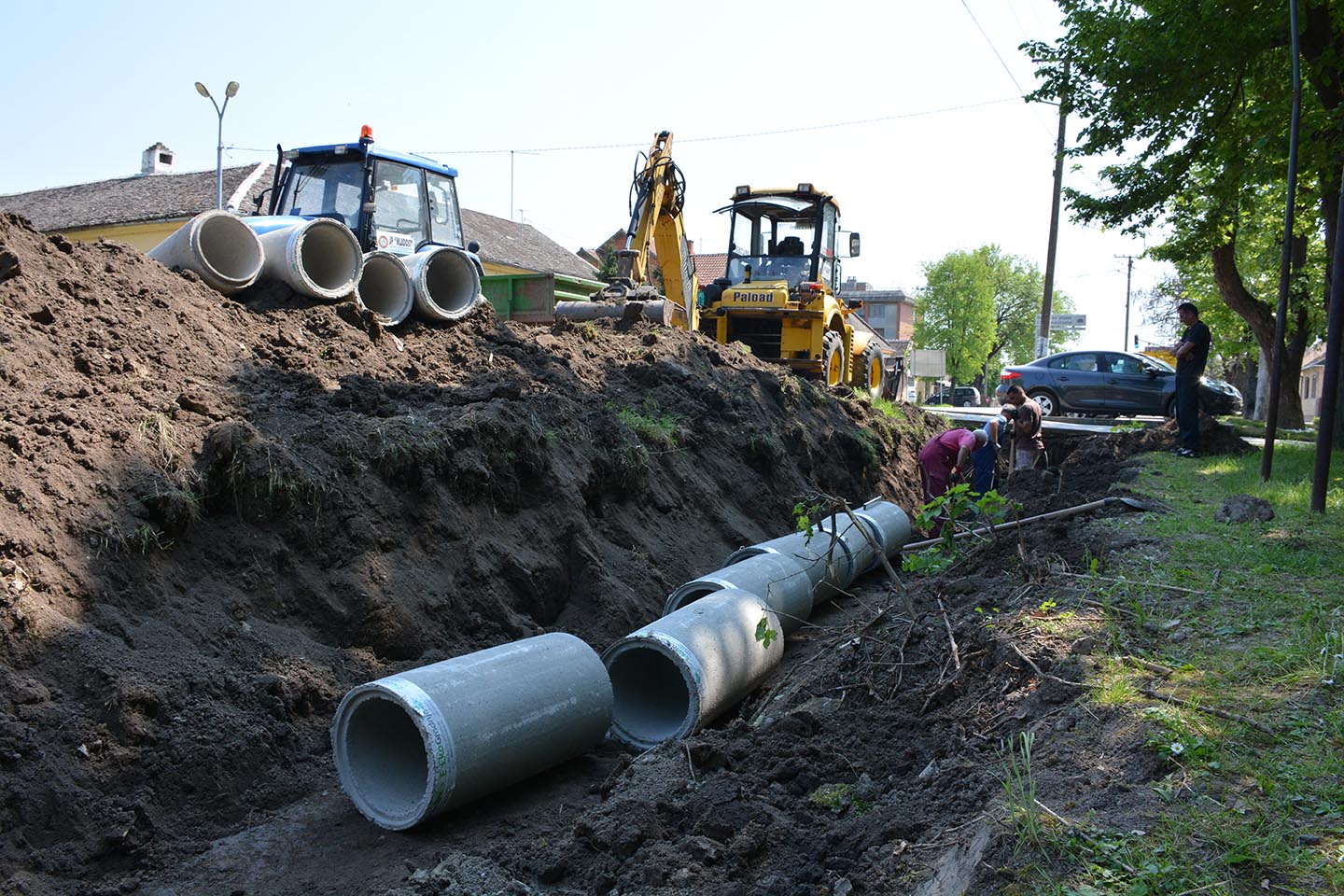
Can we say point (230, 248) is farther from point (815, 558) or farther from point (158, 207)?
point (158, 207)

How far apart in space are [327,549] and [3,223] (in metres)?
3.26

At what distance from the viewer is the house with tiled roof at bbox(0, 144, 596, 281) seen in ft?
105

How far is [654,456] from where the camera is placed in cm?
915

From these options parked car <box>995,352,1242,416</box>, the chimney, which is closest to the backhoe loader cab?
parked car <box>995,352,1242,416</box>

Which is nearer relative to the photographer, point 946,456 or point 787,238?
point 946,456

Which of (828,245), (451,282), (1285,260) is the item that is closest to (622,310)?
(451,282)

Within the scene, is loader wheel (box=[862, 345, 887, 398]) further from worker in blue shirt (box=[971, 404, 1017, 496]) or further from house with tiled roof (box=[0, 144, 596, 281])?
house with tiled roof (box=[0, 144, 596, 281])

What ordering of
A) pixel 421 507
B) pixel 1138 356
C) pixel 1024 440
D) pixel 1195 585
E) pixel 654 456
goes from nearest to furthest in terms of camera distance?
pixel 1195 585 < pixel 421 507 < pixel 654 456 < pixel 1024 440 < pixel 1138 356

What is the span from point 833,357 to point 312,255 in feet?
27.7

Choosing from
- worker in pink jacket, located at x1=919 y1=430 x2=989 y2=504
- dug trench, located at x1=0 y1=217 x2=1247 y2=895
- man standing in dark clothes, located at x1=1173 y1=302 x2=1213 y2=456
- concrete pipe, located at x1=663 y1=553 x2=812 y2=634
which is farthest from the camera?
man standing in dark clothes, located at x1=1173 y1=302 x2=1213 y2=456

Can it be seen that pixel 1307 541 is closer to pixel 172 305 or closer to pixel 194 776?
pixel 194 776

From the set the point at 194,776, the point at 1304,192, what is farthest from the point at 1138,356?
the point at 194,776

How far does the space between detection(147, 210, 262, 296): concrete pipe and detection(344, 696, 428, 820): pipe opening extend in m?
4.29

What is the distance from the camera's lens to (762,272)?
52.3 feet
